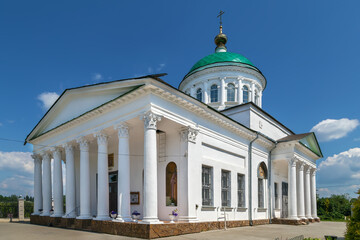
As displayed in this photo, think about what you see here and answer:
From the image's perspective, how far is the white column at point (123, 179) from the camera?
12648 millimetres

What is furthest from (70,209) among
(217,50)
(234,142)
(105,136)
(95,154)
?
(217,50)

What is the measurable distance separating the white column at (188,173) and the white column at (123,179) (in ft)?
7.79

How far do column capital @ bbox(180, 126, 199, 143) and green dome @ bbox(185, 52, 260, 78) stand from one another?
12.5 m

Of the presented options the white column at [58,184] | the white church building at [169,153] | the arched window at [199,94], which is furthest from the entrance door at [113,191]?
the arched window at [199,94]

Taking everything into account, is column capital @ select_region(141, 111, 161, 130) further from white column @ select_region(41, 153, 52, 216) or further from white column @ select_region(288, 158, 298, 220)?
white column @ select_region(288, 158, 298, 220)

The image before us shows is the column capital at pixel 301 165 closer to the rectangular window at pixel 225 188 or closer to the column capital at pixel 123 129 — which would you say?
the rectangular window at pixel 225 188

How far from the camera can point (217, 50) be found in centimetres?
2859

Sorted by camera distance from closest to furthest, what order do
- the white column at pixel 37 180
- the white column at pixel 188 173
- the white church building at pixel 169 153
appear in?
the white church building at pixel 169 153, the white column at pixel 188 173, the white column at pixel 37 180

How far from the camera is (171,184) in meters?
14.2

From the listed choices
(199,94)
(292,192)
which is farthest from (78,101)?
(292,192)

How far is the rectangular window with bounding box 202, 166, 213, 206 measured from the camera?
15.0 meters

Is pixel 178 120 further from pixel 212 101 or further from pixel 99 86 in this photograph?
pixel 212 101

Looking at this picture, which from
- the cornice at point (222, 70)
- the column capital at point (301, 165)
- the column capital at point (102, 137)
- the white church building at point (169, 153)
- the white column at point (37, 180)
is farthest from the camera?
the cornice at point (222, 70)

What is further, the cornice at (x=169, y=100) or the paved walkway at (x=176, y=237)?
the cornice at (x=169, y=100)
